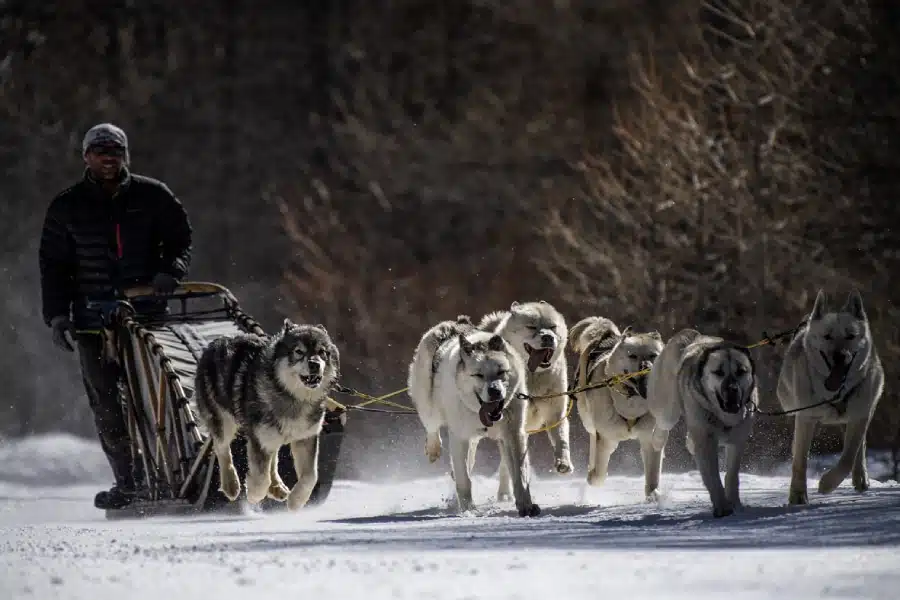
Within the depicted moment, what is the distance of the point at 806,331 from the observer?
7.70m

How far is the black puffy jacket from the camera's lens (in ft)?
28.6

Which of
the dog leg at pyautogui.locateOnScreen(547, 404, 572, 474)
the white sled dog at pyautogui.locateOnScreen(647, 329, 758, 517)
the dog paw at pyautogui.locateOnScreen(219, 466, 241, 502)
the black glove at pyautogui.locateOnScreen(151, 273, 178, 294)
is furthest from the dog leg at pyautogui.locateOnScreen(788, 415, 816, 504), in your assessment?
the black glove at pyautogui.locateOnScreen(151, 273, 178, 294)

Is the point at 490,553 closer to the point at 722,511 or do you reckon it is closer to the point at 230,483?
the point at 722,511

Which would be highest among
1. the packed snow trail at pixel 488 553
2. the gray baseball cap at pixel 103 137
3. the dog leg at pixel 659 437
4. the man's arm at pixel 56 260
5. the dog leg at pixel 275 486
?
the gray baseball cap at pixel 103 137

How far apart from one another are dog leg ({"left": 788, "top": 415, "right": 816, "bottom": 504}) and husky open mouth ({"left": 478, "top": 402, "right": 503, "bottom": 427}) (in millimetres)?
1465

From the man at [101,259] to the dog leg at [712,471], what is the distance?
3.23 meters

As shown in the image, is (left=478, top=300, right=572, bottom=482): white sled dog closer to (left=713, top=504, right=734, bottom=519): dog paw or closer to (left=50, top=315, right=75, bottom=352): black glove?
(left=713, top=504, right=734, bottom=519): dog paw

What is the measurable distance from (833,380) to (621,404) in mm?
1450

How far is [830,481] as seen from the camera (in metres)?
7.87

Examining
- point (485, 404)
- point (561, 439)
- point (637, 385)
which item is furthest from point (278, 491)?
point (637, 385)

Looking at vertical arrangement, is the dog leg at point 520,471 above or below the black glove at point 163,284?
below

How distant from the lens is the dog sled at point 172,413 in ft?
26.6

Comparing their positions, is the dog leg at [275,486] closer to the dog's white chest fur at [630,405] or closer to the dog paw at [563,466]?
the dog paw at [563,466]

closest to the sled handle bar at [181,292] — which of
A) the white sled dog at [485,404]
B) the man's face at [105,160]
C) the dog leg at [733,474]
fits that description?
the man's face at [105,160]
